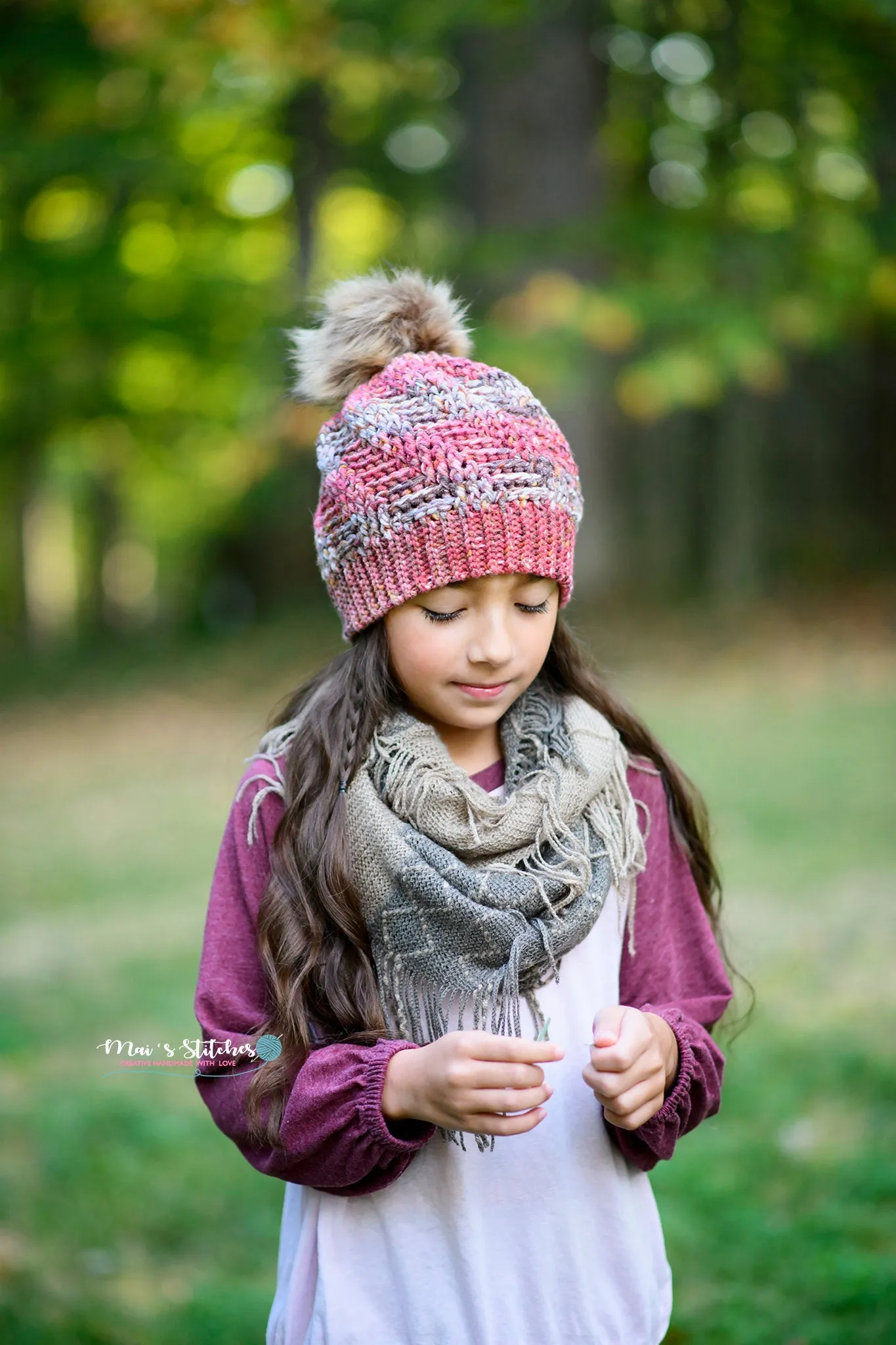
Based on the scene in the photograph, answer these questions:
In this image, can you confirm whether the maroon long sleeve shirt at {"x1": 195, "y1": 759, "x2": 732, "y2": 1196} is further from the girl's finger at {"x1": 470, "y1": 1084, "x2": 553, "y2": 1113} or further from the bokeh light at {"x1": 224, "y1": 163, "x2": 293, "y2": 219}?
the bokeh light at {"x1": 224, "y1": 163, "x2": 293, "y2": 219}

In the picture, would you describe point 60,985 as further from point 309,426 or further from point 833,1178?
point 309,426

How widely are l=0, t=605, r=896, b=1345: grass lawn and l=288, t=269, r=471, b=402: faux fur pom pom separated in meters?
1.52

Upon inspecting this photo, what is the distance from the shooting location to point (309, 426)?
911 centimetres

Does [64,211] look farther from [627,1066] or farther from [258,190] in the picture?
[627,1066]

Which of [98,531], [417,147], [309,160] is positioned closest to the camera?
[309,160]

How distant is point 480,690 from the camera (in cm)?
193

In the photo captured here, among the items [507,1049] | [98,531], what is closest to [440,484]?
[507,1049]

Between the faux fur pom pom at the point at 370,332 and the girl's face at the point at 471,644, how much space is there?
0.43m

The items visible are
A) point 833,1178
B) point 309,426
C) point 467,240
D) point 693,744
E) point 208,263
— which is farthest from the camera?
point 208,263

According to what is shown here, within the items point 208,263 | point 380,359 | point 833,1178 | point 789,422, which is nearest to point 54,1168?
point 833,1178

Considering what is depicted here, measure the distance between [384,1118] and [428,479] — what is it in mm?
918

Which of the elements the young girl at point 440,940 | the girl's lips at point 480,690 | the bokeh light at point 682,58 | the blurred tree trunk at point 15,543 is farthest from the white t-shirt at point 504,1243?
the blurred tree trunk at point 15,543

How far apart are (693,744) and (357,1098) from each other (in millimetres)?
6962

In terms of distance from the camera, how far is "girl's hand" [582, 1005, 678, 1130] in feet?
5.61
